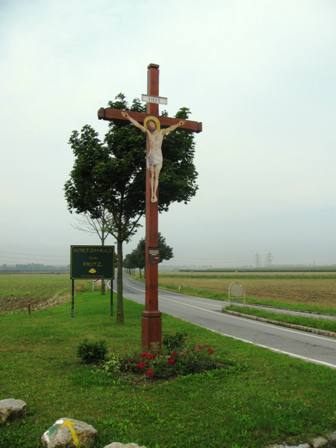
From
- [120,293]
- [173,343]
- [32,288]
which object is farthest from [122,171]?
[32,288]

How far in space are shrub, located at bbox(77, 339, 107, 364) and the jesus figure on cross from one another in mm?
2863

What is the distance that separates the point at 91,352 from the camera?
7.93 meters

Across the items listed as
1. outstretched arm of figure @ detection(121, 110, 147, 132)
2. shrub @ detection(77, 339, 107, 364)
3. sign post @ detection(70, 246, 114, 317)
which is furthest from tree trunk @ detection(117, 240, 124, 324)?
outstretched arm of figure @ detection(121, 110, 147, 132)

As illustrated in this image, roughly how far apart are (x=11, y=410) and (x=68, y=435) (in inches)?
42.5

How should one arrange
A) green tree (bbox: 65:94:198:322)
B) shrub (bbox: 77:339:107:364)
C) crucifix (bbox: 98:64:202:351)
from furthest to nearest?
1. green tree (bbox: 65:94:198:322)
2. crucifix (bbox: 98:64:202:351)
3. shrub (bbox: 77:339:107:364)

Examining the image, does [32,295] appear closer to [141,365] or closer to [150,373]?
[141,365]

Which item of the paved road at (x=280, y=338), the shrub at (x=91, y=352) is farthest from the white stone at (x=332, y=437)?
the shrub at (x=91, y=352)

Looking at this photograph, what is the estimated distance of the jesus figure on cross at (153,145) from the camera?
856 cm

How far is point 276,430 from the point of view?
183 inches

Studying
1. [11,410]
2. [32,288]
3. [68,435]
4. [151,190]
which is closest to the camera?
[68,435]

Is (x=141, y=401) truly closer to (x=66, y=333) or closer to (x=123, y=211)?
(x=66, y=333)

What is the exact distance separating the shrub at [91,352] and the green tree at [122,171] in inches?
246

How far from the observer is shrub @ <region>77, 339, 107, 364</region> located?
793 cm

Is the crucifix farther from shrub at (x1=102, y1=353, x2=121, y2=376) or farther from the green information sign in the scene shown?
the green information sign
